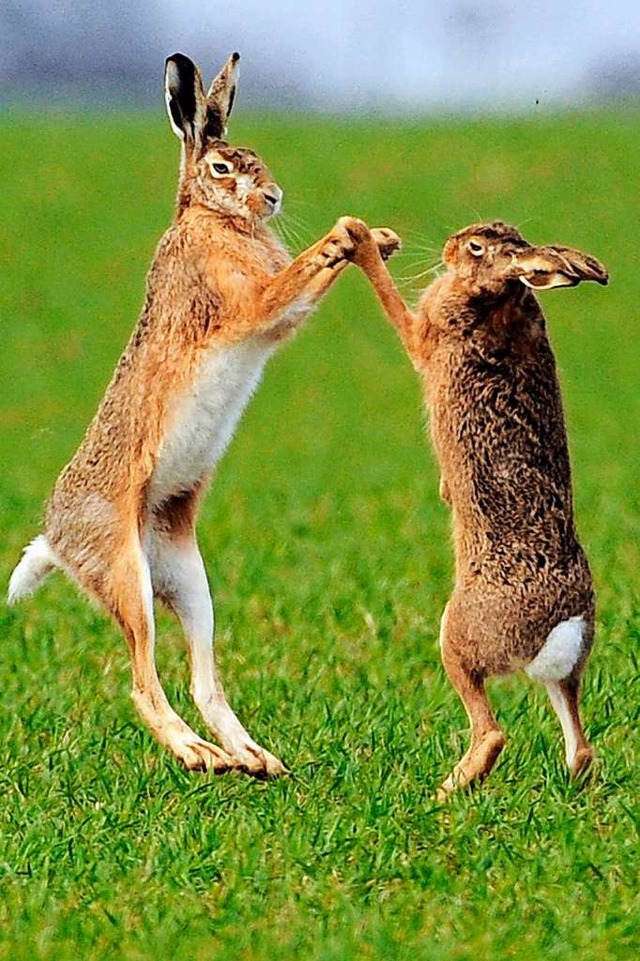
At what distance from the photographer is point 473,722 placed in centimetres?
570

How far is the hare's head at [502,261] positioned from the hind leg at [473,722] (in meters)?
1.01

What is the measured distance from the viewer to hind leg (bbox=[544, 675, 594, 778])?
577 cm

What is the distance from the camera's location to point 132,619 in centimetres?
614

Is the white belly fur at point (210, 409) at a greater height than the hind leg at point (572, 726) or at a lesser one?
greater

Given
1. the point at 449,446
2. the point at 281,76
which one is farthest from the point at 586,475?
the point at 281,76

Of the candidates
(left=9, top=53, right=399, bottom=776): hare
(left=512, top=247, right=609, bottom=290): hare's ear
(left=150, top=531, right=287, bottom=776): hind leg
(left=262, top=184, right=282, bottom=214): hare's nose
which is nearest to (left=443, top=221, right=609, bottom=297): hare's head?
(left=512, top=247, right=609, bottom=290): hare's ear

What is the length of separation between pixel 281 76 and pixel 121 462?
49722 mm

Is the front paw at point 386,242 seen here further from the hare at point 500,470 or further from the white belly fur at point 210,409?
the white belly fur at point 210,409

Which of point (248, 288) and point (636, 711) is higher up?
point (248, 288)

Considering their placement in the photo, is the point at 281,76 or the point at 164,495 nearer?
the point at 164,495

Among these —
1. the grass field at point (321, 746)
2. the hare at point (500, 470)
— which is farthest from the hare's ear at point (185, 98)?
the hare at point (500, 470)

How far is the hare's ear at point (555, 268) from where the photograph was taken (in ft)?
17.6

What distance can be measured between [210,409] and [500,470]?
3.16 ft

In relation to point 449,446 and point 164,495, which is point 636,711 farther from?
point 164,495
